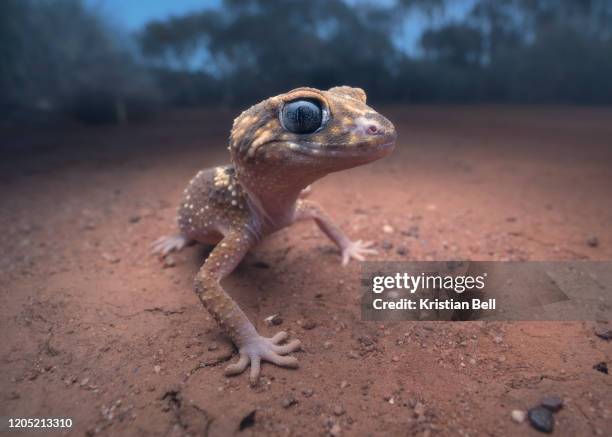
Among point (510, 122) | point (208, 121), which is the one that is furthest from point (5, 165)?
point (510, 122)

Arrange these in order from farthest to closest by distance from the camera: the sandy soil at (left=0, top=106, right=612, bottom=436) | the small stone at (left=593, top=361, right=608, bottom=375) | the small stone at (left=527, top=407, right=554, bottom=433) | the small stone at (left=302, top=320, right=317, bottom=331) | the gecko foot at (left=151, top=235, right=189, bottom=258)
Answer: the gecko foot at (left=151, top=235, right=189, bottom=258), the small stone at (left=302, top=320, right=317, bottom=331), the small stone at (left=593, top=361, right=608, bottom=375), the sandy soil at (left=0, top=106, right=612, bottom=436), the small stone at (left=527, top=407, right=554, bottom=433)

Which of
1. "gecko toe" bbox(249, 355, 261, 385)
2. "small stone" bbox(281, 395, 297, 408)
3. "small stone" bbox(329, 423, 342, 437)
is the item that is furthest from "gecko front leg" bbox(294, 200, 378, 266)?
"small stone" bbox(329, 423, 342, 437)

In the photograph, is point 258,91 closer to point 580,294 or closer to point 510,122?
point 510,122

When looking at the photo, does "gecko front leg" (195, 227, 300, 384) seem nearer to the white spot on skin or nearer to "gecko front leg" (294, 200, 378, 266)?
"gecko front leg" (294, 200, 378, 266)

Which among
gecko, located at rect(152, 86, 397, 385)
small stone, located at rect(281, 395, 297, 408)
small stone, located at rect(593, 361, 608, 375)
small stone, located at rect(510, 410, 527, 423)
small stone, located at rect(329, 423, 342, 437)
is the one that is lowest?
small stone, located at rect(593, 361, 608, 375)

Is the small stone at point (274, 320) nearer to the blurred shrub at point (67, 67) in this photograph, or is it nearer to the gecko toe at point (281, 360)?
the gecko toe at point (281, 360)

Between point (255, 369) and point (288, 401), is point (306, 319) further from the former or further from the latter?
point (288, 401)

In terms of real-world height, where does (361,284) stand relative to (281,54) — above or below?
below
